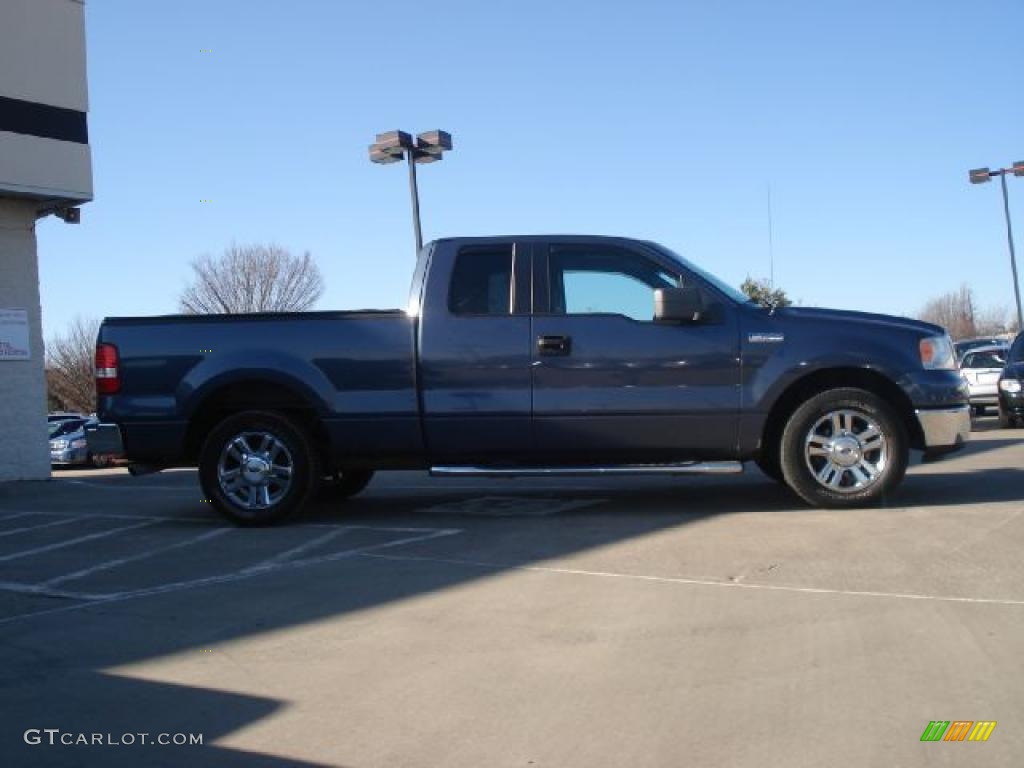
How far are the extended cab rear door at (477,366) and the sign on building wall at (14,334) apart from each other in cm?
884

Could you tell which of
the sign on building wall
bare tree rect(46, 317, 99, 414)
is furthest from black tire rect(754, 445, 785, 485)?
bare tree rect(46, 317, 99, 414)

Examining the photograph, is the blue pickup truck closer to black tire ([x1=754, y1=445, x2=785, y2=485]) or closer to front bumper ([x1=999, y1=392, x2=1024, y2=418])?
black tire ([x1=754, y1=445, x2=785, y2=485])

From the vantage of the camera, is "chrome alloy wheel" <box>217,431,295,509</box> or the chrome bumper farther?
"chrome alloy wheel" <box>217,431,295,509</box>

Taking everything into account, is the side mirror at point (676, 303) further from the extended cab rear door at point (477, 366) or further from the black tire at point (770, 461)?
the black tire at point (770, 461)

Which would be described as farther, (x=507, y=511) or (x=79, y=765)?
(x=507, y=511)

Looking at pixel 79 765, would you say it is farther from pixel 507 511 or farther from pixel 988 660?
pixel 507 511

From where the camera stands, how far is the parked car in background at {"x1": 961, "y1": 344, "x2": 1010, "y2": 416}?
62.2 feet

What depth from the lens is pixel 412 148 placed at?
56.7 feet

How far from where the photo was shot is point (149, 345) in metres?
7.45

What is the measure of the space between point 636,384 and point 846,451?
1603mm

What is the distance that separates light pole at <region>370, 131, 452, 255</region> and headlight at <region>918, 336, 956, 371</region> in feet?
37.9

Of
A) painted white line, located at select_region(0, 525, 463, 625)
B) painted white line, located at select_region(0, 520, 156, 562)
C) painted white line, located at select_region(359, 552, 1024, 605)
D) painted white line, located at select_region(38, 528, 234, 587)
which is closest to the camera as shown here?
painted white line, located at select_region(359, 552, 1024, 605)

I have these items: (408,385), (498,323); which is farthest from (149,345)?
(498,323)

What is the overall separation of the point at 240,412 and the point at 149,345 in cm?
85
